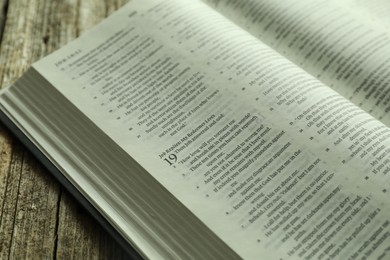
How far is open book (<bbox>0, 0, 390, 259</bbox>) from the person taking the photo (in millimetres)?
484

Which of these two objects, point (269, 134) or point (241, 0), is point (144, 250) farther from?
point (241, 0)

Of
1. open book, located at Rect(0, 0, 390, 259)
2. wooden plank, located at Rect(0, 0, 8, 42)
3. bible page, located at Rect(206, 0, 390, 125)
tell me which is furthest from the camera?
wooden plank, located at Rect(0, 0, 8, 42)

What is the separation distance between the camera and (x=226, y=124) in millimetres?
559

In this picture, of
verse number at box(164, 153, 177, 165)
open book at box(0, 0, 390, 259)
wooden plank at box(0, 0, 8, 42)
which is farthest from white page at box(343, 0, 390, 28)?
wooden plank at box(0, 0, 8, 42)

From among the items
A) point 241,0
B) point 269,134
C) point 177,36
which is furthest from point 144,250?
point 241,0

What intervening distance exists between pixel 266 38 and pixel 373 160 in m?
0.25

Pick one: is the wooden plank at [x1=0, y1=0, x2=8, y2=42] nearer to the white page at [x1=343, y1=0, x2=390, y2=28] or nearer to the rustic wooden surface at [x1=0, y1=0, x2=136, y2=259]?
the rustic wooden surface at [x1=0, y1=0, x2=136, y2=259]

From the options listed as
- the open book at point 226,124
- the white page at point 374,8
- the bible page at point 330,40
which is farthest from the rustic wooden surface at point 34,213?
the white page at point 374,8

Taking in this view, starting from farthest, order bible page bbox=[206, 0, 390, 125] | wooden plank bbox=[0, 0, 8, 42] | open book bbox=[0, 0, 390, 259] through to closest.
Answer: wooden plank bbox=[0, 0, 8, 42] → bible page bbox=[206, 0, 390, 125] → open book bbox=[0, 0, 390, 259]

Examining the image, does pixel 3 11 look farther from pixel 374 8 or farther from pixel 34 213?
pixel 374 8

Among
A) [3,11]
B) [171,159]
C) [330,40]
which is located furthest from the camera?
[3,11]

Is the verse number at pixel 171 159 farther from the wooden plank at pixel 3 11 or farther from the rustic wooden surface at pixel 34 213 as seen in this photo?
the wooden plank at pixel 3 11

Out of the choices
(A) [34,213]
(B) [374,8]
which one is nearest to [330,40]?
(B) [374,8]

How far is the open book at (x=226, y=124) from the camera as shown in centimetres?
48
